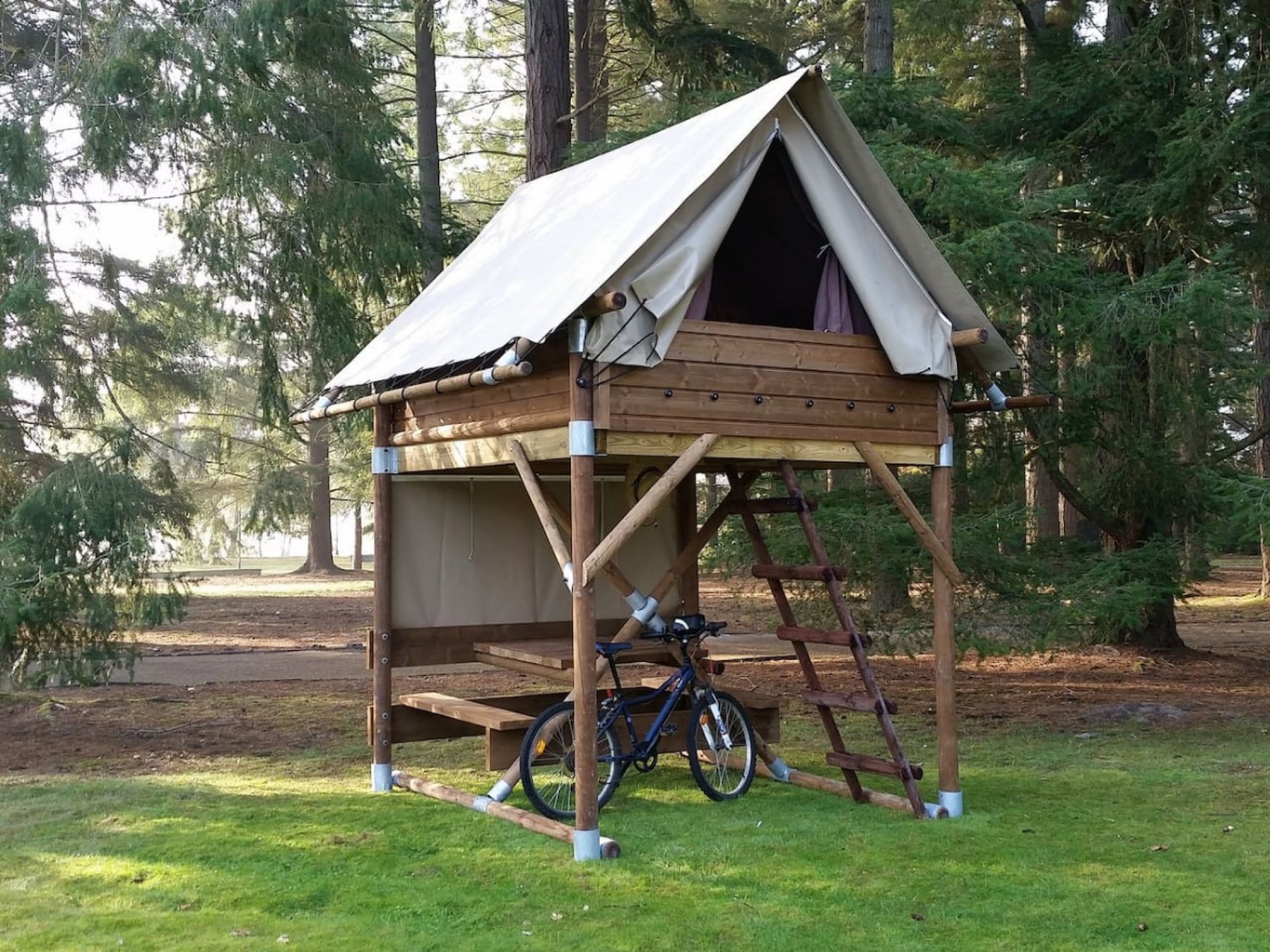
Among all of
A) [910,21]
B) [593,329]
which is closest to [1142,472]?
[910,21]

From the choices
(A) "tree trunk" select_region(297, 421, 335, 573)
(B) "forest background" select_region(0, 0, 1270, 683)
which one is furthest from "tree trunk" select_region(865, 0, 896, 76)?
(A) "tree trunk" select_region(297, 421, 335, 573)

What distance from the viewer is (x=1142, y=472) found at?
1235 centimetres

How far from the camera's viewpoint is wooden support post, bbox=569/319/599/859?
638cm

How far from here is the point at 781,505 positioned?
26.2 ft

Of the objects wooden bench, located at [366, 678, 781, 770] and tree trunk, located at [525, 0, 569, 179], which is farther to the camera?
tree trunk, located at [525, 0, 569, 179]

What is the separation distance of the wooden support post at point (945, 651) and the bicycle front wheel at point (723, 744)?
3.91ft

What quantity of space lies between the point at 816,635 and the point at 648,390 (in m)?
2.00

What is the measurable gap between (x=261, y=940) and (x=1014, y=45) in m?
15.0

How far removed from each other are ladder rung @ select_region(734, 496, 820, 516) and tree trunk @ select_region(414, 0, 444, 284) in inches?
254

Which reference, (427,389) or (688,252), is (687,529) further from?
(688,252)

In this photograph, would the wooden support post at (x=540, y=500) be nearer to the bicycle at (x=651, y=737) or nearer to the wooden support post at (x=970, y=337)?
the bicycle at (x=651, y=737)

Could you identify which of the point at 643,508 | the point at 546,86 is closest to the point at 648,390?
the point at 643,508

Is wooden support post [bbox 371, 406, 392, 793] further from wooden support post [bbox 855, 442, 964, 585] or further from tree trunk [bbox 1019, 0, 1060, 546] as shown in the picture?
tree trunk [bbox 1019, 0, 1060, 546]

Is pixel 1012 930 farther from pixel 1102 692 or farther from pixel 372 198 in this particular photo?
pixel 372 198
